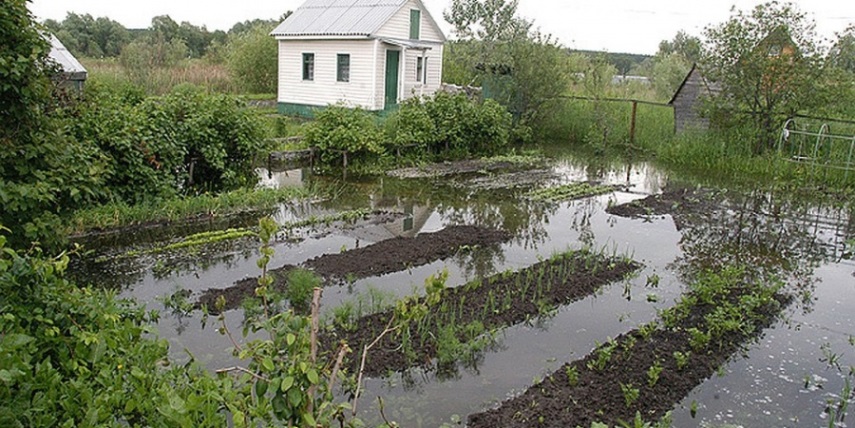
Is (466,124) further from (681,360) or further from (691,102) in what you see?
(681,360)

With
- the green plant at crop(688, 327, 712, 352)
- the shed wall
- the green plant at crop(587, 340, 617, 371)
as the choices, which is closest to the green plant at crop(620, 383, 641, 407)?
the green plant at crop(587, 340, 617, 371)

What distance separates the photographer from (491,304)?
7.36 meters

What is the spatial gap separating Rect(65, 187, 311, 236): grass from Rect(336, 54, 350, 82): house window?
39.4ft

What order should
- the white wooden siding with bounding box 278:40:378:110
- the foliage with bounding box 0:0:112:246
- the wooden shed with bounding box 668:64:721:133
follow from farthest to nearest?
the white wooden siding with bounding box 278:40:378:110 < the wooden shed with bounding box 668:64:721:133 < the foliage with bounding box 0:0:112:246

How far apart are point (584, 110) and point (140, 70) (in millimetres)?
15749

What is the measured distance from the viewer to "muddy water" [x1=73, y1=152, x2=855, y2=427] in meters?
5.73

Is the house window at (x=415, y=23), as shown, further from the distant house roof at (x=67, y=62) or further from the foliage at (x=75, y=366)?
the foliage at (x=75, y=366)

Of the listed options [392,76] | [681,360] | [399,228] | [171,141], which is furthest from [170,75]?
[681,360]

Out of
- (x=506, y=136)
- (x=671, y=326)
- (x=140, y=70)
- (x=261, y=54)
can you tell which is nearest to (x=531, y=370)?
(x=671, y=326)

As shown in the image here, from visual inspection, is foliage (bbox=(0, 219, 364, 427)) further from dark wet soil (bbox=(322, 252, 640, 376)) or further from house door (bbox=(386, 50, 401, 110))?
house door (bbox=(386, 50, 401, 110))

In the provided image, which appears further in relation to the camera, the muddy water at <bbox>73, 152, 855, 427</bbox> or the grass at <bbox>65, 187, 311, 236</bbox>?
the grass at <bbox>65, 187, 311, 236</bbox>

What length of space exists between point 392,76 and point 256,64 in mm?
8625

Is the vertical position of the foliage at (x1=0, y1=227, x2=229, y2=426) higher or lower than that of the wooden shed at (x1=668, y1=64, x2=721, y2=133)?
lower

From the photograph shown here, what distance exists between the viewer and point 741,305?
24.7 ft
